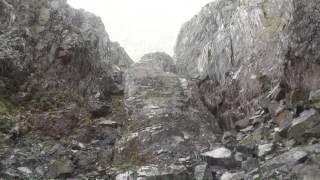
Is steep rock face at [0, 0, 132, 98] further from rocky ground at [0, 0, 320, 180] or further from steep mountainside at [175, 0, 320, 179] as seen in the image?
steep mountainside at [175, 0, 320, 179]

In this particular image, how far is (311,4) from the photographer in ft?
49.1

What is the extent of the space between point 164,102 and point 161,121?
5.55ft

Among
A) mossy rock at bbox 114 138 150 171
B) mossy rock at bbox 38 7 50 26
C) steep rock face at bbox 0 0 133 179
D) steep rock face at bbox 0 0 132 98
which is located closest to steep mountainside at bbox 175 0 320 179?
mossy rock at bbox 114 138 150 171

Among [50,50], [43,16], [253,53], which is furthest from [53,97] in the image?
[253,53]

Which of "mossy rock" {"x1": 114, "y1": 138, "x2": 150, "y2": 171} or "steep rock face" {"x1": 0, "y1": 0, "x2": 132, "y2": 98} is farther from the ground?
"steep rock face" {"x1": 0, "y1": 0, "x2": 132, "y2": 98}

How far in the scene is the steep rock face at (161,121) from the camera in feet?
47.4

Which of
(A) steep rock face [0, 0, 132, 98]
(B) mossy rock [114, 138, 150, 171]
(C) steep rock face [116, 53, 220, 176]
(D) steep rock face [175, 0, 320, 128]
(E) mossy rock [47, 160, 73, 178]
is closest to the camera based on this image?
(E) mossy rock [47, 160, 73, 178]

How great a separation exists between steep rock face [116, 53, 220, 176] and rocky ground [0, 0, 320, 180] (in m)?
0.06

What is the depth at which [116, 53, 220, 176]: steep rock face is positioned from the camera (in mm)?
14438

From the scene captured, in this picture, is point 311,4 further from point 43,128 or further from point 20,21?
point 20,21

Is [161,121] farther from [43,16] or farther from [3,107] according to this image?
[43,16]

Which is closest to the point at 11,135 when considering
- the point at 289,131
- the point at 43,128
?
the point at 43,128

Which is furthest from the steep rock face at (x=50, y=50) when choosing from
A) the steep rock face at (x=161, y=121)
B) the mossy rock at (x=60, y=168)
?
the mossy rock at (x=60, y=168)

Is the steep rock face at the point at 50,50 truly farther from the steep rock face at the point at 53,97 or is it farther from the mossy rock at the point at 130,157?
the mossy rock at the point at 130,157
